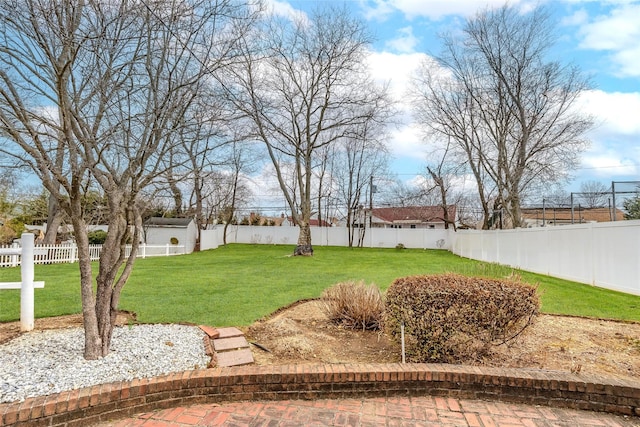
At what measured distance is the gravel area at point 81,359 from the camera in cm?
301

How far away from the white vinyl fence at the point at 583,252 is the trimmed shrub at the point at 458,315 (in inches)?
223

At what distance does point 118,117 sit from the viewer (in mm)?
4059

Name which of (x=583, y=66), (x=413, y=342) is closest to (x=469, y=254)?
(x=583, y=66)

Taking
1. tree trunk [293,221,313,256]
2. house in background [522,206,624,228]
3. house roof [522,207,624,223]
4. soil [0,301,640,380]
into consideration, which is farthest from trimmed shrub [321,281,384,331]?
tree trunk [293,221,313,256]

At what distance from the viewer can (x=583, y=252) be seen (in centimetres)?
937

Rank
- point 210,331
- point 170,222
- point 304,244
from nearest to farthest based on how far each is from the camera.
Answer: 1. point 210,331
2. point 304,244
3. point 170,222

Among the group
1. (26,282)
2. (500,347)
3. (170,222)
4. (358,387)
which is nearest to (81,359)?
(26,282)

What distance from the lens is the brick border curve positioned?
9.50 ft

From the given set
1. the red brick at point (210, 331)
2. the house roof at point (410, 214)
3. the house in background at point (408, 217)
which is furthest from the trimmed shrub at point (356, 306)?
the house in background at point (408, 217)

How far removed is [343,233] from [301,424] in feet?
91.1

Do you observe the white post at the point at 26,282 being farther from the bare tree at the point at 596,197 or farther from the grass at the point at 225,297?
the bare tree at the point at 596,197

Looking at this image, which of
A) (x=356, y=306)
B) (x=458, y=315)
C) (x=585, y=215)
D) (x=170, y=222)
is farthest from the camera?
(x=170, y=222)

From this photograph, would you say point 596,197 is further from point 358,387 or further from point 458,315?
point 358,387

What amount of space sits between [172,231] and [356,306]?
2186 centimetres
